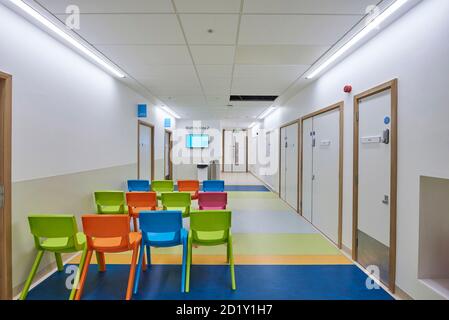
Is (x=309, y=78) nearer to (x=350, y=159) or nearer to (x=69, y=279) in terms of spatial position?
(x=350, y=159)

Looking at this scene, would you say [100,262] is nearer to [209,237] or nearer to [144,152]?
[209,237]

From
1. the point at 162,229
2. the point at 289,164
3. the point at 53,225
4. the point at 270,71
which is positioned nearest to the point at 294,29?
the point at 270,71

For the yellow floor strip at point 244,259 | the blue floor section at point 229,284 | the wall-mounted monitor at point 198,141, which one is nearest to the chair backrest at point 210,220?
the blue floor section at point 229,284

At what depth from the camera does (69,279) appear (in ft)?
9.20

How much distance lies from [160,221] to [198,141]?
340 inches

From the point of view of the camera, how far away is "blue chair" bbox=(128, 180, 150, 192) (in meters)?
4.92

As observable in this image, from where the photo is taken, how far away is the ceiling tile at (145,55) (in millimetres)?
3338

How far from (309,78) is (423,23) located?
2598 millimetres

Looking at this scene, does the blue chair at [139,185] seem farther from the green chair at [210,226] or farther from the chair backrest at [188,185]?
the green chair at [210,226]

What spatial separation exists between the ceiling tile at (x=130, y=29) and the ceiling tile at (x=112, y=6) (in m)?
0.09

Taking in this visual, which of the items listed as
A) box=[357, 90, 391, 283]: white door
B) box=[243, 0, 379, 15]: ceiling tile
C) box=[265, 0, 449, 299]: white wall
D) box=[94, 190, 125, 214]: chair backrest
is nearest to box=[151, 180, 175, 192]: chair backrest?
box=[94, 190, 125, 214]: chair backrest

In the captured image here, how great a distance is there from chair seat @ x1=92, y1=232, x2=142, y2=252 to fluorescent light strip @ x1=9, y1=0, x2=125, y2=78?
237 centimetres

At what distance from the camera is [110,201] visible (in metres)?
3.79

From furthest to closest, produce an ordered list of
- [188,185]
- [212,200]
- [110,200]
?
[188,185], [212,200], [110,200]
